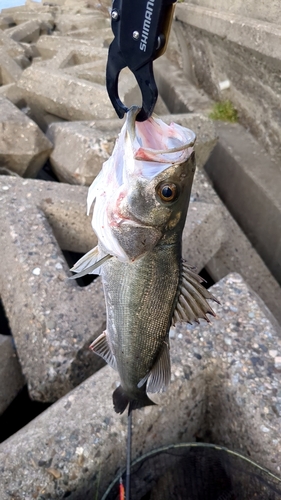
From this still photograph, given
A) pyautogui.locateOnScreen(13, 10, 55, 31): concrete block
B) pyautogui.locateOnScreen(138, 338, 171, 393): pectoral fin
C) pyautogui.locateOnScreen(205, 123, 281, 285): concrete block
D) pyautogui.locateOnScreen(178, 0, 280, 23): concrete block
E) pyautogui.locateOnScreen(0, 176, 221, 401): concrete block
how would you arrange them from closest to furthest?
1. pyautogui.locateOnScreen(138, 338, 171, 393): pectoral fin
2. pyautogui.locateOnScreen(0, 176, 221, 401): concrete block
3. pyautogui.locateOnScreen(178, 0, 280, 23): concrete block
4. pyautogui.locateOnScreen(205, 123, 281, 285): concrete block
5. pyautogui.locateOnScreen(13, 10, 55, 31): concrete block

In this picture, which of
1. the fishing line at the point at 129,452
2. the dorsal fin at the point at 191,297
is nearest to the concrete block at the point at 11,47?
the dorsal fin at the point at 191,297

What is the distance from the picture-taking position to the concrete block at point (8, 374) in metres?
2.19

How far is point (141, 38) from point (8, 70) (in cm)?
448

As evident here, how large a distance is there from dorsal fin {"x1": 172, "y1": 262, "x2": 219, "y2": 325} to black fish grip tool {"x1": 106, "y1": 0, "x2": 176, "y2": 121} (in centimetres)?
63

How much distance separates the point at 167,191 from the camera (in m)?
1.35

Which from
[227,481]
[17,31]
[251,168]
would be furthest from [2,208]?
[17,31]

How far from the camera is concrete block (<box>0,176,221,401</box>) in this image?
6.90ft

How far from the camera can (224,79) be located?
4699mm

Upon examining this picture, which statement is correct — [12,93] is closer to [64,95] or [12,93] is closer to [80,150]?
[64,95]

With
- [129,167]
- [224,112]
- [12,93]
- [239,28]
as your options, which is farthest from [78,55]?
[129,167]

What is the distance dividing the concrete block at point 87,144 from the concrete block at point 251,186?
0.61 m

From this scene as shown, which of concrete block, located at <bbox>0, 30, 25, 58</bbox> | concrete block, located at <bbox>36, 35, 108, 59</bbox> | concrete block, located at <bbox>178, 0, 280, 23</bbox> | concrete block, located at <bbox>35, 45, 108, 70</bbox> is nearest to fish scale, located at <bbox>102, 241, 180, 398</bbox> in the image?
concrete block, located at <bbox>178, 0, 280, 23</bbox>

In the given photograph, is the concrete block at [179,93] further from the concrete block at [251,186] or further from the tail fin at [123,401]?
the tail fin at [123,401]

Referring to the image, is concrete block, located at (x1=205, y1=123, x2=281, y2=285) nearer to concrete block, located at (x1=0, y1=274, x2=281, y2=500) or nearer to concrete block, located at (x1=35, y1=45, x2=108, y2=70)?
concrete block, located at (x1=0, y1=274, x2=281, y2=500)
